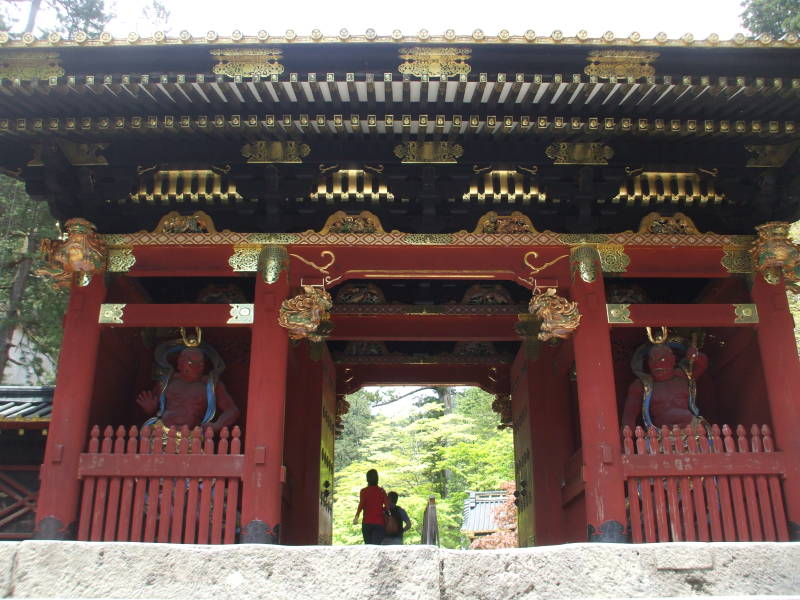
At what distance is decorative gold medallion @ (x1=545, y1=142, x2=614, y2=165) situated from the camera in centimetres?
862

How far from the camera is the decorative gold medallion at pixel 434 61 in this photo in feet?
24.9

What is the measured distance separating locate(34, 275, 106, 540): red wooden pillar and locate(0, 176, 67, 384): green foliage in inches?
249

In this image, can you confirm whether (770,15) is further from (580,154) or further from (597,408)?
(597,408)

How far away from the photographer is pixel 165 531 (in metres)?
7.69

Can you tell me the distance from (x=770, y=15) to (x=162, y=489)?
1444cm

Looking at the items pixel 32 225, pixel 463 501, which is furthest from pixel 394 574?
pixel 463 501

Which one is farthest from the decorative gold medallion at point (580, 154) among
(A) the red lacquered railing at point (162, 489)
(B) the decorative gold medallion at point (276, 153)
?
(A) the red lacquered railing at point (162, 489)

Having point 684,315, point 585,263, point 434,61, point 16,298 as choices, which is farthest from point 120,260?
point 16,298

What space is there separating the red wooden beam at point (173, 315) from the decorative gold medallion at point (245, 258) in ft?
1.44

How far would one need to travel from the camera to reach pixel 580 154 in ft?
28.3

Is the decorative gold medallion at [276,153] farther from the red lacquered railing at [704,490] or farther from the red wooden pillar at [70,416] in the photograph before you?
the red lacquered railing at [704,490]

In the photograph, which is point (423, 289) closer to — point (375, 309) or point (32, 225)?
point (375, 309)

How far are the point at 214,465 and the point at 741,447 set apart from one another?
5.03 meters

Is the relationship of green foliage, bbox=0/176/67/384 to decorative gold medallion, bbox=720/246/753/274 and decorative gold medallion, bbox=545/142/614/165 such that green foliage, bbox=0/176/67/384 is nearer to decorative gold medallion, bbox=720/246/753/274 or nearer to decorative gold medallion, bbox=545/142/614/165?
decorative gold medallion, bbox=545/142/614/165
